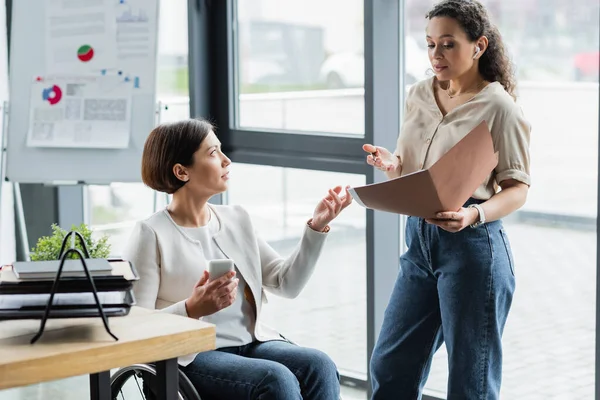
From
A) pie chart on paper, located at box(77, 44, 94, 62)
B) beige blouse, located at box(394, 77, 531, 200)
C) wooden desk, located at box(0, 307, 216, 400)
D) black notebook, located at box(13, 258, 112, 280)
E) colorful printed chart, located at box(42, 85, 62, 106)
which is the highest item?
pie chart on paper, located at box(77, 44, 94, 62)

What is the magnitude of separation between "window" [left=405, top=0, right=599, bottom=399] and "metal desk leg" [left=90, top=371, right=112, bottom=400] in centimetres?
154

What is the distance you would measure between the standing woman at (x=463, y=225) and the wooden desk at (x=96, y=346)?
75cm

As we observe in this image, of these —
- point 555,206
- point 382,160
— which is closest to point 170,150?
point 382,160

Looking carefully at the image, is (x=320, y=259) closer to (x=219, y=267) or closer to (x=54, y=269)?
(x=219, y=267)

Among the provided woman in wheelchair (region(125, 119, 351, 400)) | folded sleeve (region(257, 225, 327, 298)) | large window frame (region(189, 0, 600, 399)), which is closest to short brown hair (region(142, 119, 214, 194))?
woman in wheelchair (region(125, 119, 351, 400))

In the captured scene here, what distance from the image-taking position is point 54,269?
5.47 feet

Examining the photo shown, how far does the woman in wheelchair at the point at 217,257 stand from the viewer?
217 cm

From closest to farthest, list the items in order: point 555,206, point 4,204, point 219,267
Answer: point 219,267
point 555,206
point 4,204

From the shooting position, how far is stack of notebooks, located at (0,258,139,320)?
1.61m

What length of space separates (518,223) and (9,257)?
2.36 m

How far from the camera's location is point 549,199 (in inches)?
117

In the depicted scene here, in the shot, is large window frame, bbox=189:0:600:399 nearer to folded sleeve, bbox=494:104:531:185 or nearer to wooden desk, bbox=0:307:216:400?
folded sleeve, bbox=494:104:531:185

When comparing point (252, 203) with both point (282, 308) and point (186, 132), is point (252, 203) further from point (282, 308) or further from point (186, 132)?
point (186, 132)

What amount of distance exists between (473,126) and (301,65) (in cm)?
149
